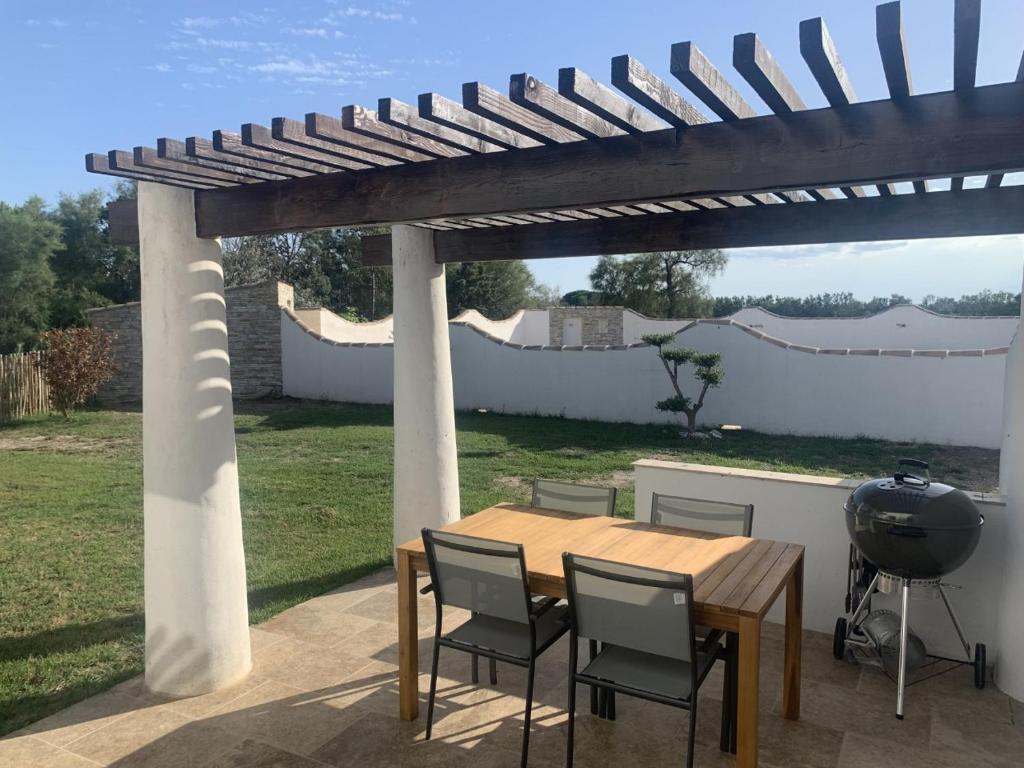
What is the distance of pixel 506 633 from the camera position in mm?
3195

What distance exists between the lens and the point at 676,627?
8.63 feet

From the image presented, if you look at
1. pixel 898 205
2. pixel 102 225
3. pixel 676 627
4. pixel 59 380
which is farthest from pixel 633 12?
pixel 102 225

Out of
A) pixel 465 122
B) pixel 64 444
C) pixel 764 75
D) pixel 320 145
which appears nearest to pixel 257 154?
pixel 320 145

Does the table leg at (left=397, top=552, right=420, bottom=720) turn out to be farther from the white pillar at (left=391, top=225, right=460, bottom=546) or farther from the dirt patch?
the dirt patch

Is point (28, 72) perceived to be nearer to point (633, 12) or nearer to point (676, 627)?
point (633, 12)

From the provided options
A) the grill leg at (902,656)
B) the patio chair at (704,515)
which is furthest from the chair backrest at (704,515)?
the grill leg at (902,656)

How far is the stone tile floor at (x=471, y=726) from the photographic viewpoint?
304 centimetres

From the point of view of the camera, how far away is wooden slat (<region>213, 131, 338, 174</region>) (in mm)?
2695

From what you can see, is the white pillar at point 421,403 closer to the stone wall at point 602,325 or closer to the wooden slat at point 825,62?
the wooden slat at point 825,62

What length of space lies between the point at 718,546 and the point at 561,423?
990cm

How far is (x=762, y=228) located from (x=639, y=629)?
2424 millimetres

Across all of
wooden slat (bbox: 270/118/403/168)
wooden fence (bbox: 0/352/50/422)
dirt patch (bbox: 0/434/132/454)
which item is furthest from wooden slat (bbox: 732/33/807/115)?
wooden fence (bbox: 0/352/50/422)

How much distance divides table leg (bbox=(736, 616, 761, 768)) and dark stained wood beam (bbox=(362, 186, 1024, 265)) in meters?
2.33

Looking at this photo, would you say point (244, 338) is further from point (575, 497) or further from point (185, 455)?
point (575, 497)
